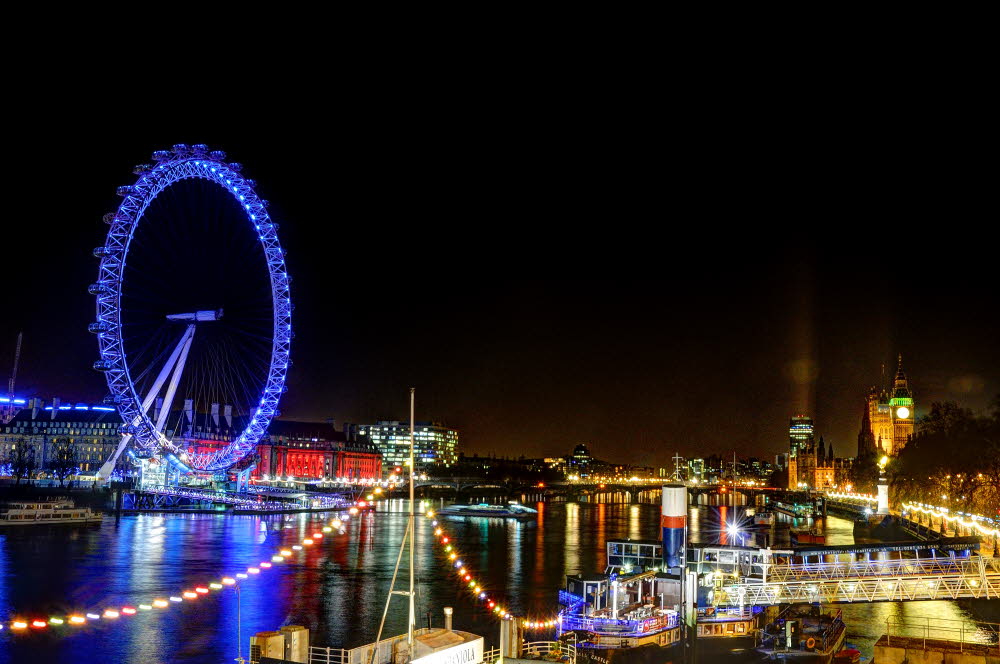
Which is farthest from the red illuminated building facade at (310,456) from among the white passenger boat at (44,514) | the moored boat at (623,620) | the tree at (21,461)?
the moored boat at (623,620)

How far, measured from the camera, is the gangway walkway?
24.9 metres

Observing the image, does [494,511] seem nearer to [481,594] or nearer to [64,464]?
[64,464]

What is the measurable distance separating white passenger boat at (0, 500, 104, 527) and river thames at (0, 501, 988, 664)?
2.79 meters

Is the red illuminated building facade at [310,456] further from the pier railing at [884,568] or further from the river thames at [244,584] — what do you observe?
the pier railing at [884,568]

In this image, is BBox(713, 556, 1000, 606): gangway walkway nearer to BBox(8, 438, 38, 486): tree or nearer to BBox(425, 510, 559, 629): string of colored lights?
BBox(425, 510, 559, 629): string of colored lights

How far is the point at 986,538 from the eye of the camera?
45031 millimetres

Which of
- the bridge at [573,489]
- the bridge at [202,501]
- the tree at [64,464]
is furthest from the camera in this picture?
the bridge at [573,489]

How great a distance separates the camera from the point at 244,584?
134 feet

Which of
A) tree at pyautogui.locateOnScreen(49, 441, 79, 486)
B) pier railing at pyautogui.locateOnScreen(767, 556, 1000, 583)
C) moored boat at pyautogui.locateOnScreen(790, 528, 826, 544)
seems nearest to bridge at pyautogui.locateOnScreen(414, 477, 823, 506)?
tree at pyautogui.locateOnScreen(49, 441, 79, 486)

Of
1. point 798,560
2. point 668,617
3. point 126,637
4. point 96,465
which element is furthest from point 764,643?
point 96,465

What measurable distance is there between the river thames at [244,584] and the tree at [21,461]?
30052 millimetres

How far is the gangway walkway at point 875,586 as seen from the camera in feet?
81.6

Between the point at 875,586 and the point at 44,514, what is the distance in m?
62.8

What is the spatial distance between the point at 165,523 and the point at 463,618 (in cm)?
4782
